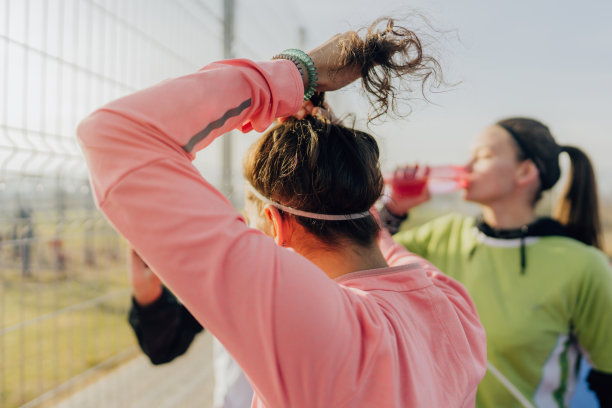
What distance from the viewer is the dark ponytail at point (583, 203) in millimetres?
2227

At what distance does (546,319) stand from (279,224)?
4.71 ft

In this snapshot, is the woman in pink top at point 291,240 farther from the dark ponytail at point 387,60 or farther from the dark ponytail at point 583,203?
the dark ponytail at point 583,203

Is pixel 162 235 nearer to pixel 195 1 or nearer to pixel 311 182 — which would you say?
pixel 311 182

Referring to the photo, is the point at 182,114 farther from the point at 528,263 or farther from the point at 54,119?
the point at 528,263

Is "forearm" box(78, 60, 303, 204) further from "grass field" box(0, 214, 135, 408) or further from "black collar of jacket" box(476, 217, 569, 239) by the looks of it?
"black collar of jacket" box(476, 217, 569, 239)

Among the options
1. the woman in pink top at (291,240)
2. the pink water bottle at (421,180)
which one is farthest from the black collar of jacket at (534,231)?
the woman in pink top at (291,240)

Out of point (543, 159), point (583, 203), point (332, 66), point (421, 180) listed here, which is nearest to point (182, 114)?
point (332, 66)

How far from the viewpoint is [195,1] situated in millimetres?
2559

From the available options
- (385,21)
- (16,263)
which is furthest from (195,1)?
(385,21)

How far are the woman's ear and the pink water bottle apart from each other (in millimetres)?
1392

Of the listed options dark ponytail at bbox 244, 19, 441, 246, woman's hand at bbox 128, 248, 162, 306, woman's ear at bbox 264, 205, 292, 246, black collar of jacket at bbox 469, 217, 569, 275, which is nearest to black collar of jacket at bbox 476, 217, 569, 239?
black collar of jacket at bbox 469, 217, 569, 275

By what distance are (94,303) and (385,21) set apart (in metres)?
2.00

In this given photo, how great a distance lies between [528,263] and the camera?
199 cm

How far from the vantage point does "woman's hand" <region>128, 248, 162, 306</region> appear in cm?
153
